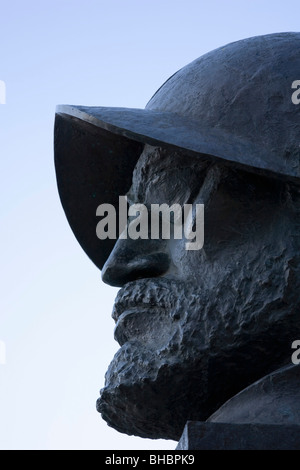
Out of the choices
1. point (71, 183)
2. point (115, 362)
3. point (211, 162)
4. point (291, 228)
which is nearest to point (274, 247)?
point (291, 228)

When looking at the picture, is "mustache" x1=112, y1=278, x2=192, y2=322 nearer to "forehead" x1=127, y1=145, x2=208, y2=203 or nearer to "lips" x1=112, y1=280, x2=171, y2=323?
A: "lips" x1=112, y1=280, x2=171, y2=323

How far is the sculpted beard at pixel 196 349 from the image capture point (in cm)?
398

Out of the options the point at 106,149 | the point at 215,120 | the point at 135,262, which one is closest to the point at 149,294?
the point at 135,262

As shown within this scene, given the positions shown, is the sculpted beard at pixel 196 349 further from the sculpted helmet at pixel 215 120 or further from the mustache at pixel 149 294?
the sculpted helmet at pixel 215 120

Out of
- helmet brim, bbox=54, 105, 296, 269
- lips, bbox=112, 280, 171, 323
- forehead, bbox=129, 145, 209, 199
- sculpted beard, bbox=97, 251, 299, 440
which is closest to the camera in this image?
sculpted beard, bbox=97, 251, 299, 440

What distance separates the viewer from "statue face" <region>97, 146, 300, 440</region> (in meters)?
3.99

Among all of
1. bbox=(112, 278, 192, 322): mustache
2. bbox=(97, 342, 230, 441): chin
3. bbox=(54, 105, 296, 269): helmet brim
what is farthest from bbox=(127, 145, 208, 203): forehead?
bbox=(97, 342, 230, 441): chin

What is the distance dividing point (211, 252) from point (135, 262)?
1.43ft

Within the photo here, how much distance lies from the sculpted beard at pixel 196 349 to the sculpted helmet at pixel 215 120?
0.47m

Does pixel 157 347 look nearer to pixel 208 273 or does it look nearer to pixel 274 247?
pixel 208 273

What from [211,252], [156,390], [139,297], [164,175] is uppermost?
[164,175]

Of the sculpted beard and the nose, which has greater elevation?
the nose

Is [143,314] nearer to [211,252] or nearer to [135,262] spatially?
[135,262]

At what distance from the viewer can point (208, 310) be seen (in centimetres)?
406
